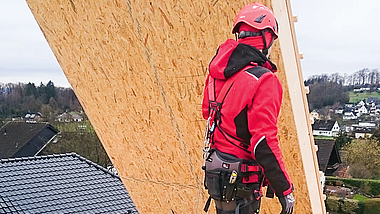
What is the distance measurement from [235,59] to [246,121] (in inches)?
10.6

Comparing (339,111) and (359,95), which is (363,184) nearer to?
(339,111)

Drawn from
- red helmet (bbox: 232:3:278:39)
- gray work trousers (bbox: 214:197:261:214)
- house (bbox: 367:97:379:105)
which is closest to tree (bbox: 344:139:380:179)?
house (bbox: 367:97:379:105)

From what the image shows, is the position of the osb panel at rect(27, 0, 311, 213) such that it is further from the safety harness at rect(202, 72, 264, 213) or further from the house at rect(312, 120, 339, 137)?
the house at rect(312, 120, 339, 137)

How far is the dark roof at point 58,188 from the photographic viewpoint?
1068cm

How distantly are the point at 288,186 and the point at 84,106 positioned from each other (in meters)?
2.18

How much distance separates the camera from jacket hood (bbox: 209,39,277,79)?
6.27 feet

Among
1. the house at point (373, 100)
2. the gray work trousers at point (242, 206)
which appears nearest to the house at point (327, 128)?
the house at point (373, 100)

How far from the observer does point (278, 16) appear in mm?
2346

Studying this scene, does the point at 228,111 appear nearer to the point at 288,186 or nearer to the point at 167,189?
the point at 288,186

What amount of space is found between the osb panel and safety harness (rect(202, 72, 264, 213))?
0.63 metres

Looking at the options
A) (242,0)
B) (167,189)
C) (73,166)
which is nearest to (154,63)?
(242,0)

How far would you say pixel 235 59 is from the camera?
6.31ft

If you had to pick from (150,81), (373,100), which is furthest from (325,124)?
(150,81)

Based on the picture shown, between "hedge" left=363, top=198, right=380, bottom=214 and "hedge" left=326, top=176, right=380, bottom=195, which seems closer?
"hedge" left=363, top=198, right=380, bottom=214
